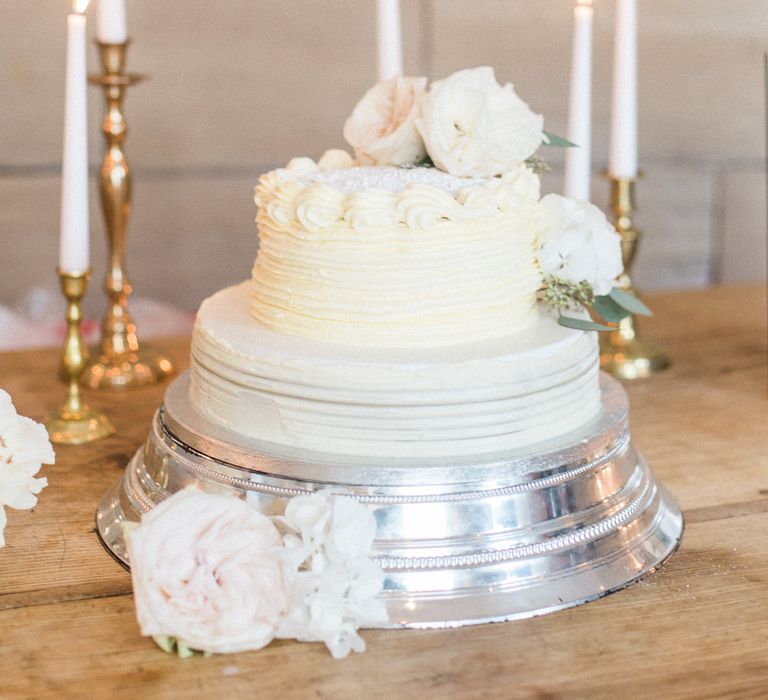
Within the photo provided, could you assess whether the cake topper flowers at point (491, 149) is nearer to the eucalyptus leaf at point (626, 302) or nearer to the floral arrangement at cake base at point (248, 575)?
the eucalyptus leaf at point (626, 302)

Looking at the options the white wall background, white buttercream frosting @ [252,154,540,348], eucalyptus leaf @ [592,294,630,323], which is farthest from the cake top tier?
the white wall background

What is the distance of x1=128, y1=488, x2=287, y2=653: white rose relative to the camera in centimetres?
87

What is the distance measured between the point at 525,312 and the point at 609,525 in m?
0.24

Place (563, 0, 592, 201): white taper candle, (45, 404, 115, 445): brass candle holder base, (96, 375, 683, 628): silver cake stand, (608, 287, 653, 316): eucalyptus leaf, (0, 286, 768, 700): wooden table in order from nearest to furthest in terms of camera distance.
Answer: (0, 286, 768, 700): wooden table → (96, 375, 683, 628): silver cake stand → (608, 287, 653, 316): eucalyptus leaf → (45, 404, 115, 445): brass candle holder base → (563, 0, 592, 201): white taper candle

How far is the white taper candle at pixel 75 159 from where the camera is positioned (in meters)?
1.40

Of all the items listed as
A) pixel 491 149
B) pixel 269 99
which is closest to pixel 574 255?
pixel 491 149

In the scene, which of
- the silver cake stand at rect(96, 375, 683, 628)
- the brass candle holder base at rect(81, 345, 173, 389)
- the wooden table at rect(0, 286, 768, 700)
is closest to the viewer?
the wooden table at rect(0, 286, 768, 700)

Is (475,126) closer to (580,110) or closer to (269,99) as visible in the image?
(580,110)

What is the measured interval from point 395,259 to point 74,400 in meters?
0.63

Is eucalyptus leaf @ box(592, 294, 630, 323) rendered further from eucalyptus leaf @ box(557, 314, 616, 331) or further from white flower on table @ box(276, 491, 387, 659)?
white flower on table @ box(276, 491, 387, 659)

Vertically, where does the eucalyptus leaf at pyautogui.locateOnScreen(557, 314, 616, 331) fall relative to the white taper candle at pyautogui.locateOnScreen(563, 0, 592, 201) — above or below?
below

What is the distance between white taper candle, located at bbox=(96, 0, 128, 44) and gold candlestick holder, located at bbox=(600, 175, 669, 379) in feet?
2.59

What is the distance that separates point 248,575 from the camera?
34.6 inches

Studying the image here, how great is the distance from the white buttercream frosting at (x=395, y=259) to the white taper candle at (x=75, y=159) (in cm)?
42
